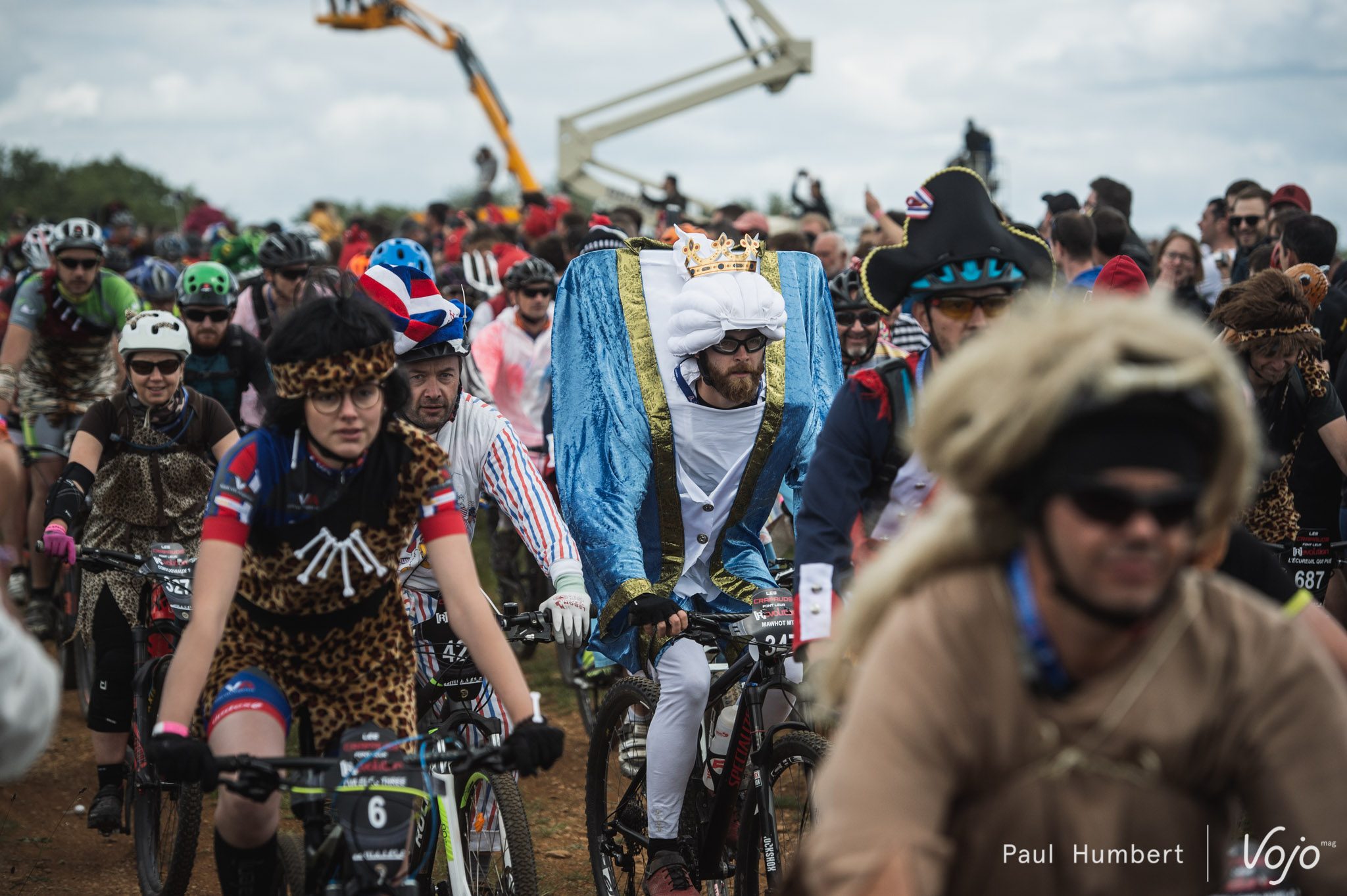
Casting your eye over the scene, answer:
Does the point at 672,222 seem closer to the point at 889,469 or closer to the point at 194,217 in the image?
the point at 889,469

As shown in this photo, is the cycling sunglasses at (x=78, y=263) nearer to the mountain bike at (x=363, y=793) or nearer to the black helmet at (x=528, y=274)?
the black helmet at (x=528, y=274)

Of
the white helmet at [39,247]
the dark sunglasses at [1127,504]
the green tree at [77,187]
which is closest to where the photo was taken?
the dark sunglasses at [1127,504]

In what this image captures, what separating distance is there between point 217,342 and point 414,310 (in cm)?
344

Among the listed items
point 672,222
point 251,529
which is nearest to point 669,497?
point 251,529

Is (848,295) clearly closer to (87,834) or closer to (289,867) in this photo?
(87,834)

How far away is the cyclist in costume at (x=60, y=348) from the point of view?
8.30 meters

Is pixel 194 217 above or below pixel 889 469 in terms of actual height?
above

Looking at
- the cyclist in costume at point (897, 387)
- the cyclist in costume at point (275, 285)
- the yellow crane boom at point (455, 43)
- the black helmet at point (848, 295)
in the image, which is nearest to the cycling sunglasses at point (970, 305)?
the cyclist in costume at point (897, 387)

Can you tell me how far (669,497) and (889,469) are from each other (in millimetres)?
1556

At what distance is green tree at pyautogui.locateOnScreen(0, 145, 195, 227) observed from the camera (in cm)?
4671

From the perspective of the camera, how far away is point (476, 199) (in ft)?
73.0

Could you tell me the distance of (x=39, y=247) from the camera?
8.95 meters

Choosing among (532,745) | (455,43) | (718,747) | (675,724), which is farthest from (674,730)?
(455,43)

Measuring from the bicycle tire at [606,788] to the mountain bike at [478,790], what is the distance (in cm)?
47
